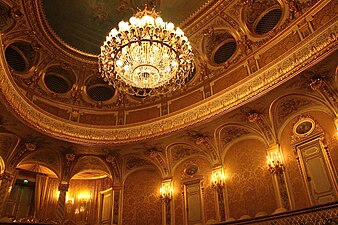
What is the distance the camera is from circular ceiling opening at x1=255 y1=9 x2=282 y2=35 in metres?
9.28

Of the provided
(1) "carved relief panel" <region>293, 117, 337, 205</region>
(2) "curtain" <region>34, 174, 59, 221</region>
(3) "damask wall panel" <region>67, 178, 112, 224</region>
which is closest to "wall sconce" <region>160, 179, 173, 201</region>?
(3) "damask wall panel" <region>67, 178, 112, 224</region>

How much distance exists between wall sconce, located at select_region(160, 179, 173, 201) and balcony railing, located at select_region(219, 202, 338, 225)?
328 centimetres

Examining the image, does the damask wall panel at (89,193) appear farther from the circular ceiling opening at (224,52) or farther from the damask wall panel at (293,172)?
the damask wall panel at (293,172)

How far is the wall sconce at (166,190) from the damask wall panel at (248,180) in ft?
7.02

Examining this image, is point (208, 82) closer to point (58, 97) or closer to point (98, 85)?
point (98, 85)

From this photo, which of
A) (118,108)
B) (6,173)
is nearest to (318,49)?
(118,108)

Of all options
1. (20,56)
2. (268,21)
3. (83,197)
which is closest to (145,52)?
(268,21)

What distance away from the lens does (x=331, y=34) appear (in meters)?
7.07

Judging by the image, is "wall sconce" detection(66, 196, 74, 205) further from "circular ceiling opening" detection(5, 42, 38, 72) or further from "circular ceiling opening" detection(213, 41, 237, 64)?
"circular ceiling opening" detection(213, 41, 237, 64)

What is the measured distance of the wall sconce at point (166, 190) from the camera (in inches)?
411

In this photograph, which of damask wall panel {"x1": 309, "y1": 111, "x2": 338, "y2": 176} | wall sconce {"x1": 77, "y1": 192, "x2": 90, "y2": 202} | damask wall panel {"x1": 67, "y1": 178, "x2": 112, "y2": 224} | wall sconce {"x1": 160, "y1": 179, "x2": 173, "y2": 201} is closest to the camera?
damask wall panel {"x1": 309, "y1": 111, "x2": 338, "y2": 176}

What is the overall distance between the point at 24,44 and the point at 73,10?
6.79 ft

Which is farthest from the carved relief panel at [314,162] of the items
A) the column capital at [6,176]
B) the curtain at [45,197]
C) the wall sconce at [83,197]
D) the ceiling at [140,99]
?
the column capital at [6,176]

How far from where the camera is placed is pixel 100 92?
12.1 metres
